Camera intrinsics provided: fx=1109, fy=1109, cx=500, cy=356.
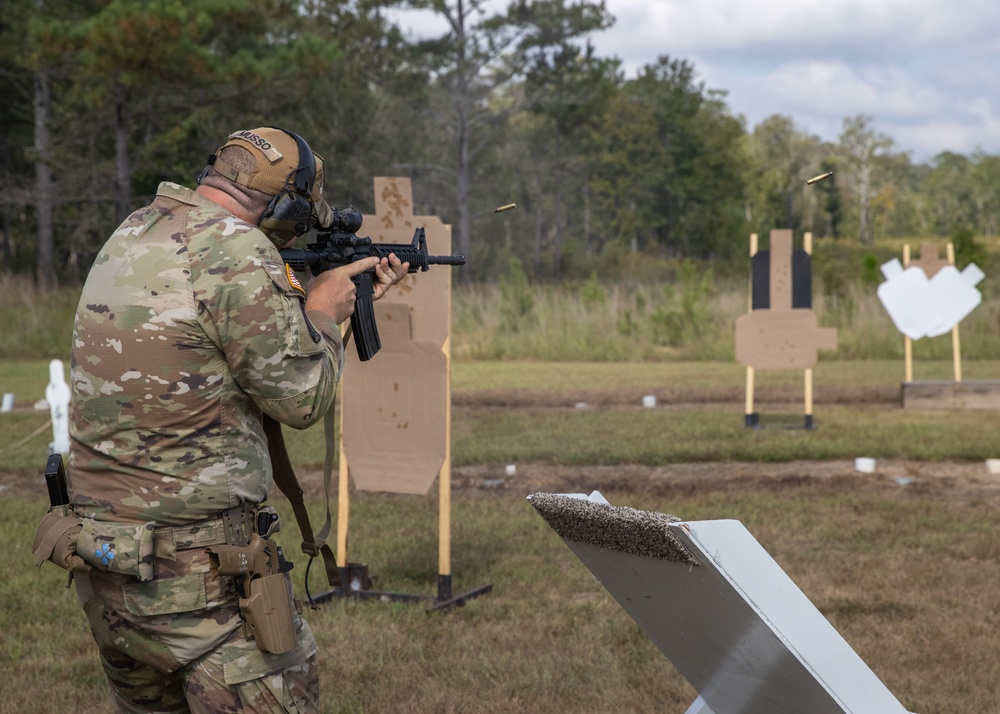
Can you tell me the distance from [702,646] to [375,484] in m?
3.24

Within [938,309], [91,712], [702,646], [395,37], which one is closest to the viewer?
[702,646]

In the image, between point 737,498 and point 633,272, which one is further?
point 633,272

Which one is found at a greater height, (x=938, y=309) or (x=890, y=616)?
(x=938, y=309)

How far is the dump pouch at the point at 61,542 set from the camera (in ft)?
8.61

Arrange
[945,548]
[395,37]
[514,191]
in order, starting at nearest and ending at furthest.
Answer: [945,548] < [395,37] < [514,191]

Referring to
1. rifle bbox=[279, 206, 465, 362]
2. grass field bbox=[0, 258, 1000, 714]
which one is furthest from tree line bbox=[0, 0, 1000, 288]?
rifle bbox=[279, 206, 465, 362]

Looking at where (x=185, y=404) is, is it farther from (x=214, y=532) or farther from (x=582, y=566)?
(x=582, y=566)

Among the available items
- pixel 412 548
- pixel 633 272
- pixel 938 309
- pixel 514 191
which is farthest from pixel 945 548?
pixel 514 191

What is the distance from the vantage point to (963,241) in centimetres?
2716

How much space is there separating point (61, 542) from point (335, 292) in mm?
935

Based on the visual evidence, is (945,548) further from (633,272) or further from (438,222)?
(633,272)

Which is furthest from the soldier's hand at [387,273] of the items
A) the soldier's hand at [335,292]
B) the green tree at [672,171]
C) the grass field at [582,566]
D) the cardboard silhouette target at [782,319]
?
the green tree at [672,171]

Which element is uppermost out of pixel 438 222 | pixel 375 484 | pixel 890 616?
pixel 438 222

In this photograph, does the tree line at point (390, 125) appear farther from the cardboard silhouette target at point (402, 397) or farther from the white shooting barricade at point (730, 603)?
the white shooting barricade at point (730, 603)
